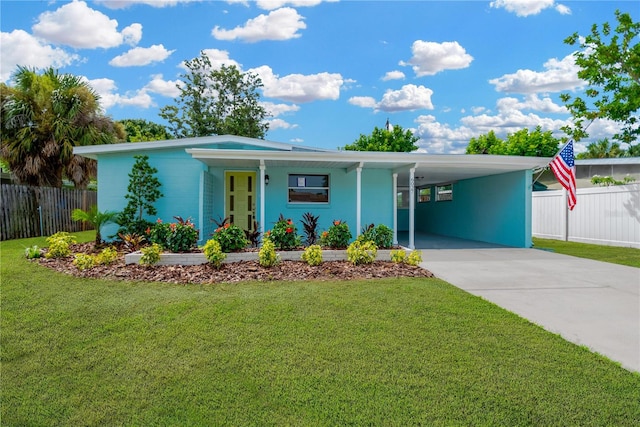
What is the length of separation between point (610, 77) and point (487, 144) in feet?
54.3

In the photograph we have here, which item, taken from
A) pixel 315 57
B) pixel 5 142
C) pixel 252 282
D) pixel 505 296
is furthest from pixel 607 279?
pixel 5 142

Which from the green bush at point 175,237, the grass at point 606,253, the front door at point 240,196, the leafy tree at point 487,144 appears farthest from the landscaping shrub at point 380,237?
the leafy tree at point 487,144

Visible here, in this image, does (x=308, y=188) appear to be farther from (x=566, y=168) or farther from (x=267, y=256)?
(x=566, y=168)

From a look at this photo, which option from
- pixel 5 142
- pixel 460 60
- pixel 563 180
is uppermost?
pixel 460 60

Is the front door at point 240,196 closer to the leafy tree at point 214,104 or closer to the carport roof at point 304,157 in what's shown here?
the carport roof at point 304,157

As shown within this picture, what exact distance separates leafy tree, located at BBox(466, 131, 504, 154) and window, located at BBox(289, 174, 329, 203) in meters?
22.7

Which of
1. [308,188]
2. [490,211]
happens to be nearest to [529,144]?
[490,211]

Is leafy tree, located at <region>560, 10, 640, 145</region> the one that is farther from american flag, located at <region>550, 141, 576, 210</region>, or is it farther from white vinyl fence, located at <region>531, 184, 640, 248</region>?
american flag, located at <region>550, 141, 576, 210</region>

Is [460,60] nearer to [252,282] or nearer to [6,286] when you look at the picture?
[252,282]

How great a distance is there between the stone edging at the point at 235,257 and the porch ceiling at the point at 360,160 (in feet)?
8.18

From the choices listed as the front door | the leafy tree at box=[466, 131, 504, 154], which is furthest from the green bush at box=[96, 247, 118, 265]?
the leafy tree at box=[466, 131, 504, 154]

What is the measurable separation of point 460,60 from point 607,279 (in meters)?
10.3

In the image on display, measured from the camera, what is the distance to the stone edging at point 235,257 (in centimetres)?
738

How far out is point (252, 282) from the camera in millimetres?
6168
